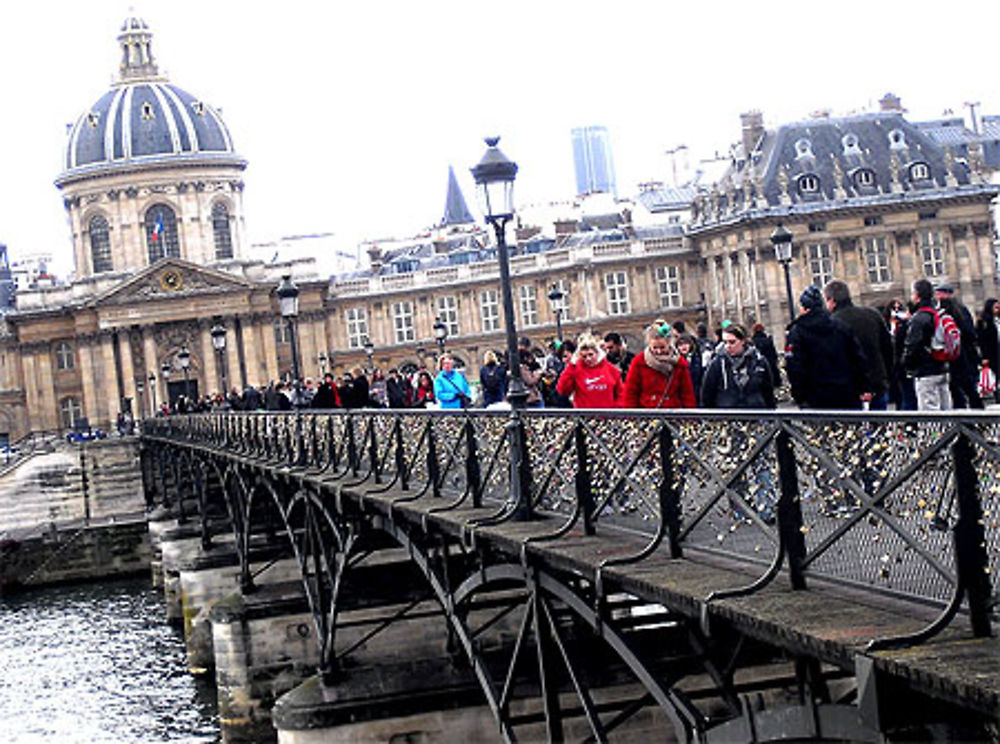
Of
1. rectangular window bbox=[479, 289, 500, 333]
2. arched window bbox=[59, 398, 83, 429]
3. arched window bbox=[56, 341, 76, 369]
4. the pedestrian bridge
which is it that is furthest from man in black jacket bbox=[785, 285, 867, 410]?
arched window bbox=[56, 341, 76, 369]

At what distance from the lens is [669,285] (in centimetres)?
9888

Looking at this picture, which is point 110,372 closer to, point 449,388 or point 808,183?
point 808,183

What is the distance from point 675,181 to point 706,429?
105 m

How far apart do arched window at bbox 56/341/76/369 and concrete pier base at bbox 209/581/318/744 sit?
77503mm

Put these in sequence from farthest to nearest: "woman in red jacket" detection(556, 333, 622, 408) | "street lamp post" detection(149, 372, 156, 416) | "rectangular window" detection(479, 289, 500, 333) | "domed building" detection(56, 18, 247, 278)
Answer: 1. "domed building" detection(56, 18, 247, 278)
2. "rectangular window" detection(479, 289, 500, 333)
3. "street lamp post" detection(149, 372, 156, 416)
4. "woman in red jacket" detection(556, 333, 622, 408)

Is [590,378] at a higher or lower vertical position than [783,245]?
lower

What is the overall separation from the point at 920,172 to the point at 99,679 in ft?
177

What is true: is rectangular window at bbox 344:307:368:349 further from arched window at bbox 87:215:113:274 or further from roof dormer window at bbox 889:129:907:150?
roof dormer window at bbox 889:129:907:150

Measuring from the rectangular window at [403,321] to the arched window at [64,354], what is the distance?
681 inches

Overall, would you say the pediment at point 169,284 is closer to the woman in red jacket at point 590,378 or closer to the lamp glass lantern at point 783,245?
the lamp glass lantern at point 783,245

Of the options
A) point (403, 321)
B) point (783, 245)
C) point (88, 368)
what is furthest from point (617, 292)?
point (783, 245)

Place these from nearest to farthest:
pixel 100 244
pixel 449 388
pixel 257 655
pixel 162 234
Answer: pixel 449 388 → pixel 257 655 → pixel 162 234 → pixel 100 244

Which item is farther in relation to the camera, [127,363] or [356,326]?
[356,326]

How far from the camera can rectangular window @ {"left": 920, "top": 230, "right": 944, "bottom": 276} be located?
8556 cm
